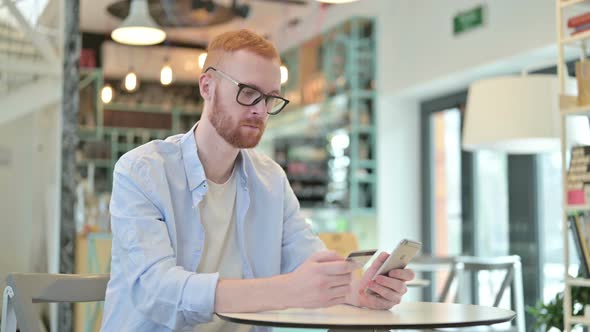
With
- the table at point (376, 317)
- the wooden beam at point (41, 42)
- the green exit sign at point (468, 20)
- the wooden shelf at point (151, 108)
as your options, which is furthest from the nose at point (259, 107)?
the wooden shelf at point (151, 108)

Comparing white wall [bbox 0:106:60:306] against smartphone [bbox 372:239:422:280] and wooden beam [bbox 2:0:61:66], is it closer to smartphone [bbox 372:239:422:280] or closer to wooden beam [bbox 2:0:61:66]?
wooden beam [bbox 2:0:61:66]

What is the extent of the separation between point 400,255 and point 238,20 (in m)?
7.99

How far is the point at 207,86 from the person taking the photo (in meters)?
1.90

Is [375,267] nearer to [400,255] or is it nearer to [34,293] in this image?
[400,255]

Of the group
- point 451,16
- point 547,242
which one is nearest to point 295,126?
point 451,16

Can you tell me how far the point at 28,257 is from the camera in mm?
3723

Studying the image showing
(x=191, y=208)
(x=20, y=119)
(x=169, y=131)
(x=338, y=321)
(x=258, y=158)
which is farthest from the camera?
(x=169, y=131)

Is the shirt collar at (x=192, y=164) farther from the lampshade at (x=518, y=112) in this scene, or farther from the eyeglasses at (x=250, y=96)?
the lampshade at (x=518, y=112)

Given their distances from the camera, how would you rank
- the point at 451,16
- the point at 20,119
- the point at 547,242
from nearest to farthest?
the point at 20,119 → the point at 547,242 → the point at 451,16

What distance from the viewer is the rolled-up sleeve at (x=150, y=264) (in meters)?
1.56

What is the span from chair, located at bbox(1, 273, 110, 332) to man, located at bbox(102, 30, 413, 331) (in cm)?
11

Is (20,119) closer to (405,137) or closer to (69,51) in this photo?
(69,51)

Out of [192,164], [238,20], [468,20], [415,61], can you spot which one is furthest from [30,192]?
[238,20]

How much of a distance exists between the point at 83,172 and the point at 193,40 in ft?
7.90
